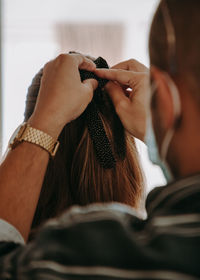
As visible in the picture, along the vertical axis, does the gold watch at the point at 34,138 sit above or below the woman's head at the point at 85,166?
above

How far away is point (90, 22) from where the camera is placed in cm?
380

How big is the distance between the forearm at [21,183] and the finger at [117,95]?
0.75 ft

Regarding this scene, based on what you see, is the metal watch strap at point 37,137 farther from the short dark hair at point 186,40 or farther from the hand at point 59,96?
the short dark hair at point 186,40

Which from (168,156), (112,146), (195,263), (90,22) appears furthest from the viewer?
(90,22)

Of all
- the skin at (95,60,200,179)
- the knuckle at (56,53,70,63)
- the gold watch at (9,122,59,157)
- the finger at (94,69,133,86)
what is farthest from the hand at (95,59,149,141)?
the skin at (95,60,200,179)

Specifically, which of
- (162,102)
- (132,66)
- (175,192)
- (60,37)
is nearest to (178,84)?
(162,102)

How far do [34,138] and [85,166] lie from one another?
21 cm

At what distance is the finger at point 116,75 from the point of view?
3.06 feet

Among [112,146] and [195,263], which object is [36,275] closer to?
[195,263]

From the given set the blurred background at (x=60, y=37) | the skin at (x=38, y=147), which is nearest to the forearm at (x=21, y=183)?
the skin at (x=38, y=147)

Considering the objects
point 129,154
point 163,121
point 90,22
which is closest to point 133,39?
point 90,22

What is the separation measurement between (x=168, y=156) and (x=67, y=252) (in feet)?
0.62

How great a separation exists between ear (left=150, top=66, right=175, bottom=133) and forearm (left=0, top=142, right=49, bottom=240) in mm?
302

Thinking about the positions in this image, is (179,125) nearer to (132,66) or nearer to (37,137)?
(37,137)
